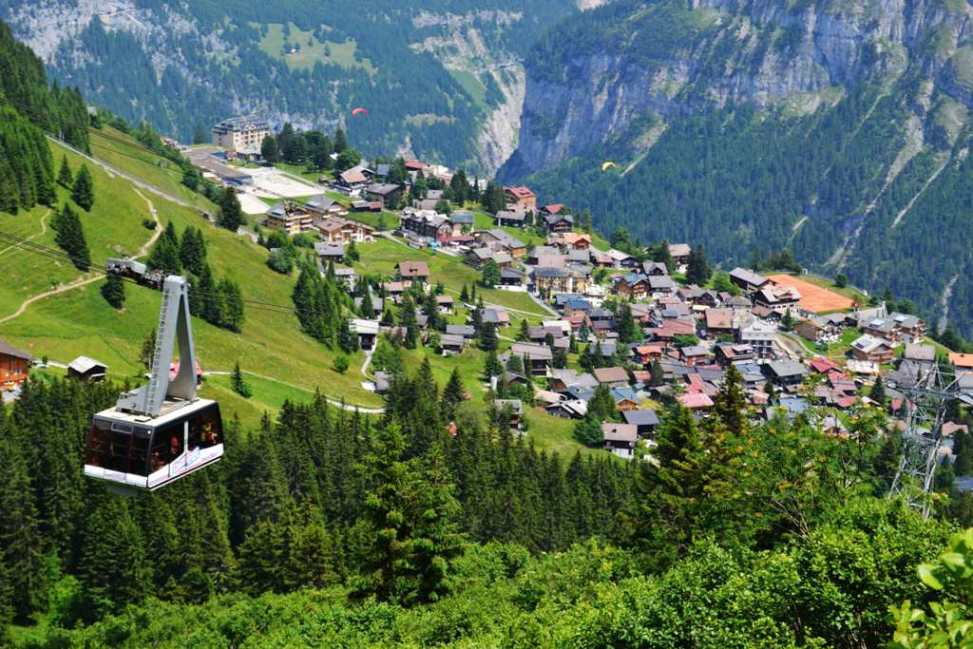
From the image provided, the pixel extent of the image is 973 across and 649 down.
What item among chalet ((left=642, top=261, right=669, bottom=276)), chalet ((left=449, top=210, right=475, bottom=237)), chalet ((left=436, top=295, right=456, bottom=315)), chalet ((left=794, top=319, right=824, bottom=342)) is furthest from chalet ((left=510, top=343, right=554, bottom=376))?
chalet ((left=449, top=210, right=475, bottom=237))

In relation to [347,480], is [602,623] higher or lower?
higher

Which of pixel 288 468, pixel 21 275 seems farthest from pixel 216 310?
pixel 288 468

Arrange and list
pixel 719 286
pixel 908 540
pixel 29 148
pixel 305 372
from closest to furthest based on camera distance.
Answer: pixel 908 540 → pixel 305 372 → pixel 29 148 → pixel 719 286

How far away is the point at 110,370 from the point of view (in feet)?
282

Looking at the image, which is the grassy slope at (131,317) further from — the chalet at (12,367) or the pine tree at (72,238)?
the chalet at (12,367)

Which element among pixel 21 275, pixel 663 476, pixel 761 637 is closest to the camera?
pixel 761 637

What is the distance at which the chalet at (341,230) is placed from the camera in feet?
593

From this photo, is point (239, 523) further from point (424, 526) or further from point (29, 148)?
point (29, 148)

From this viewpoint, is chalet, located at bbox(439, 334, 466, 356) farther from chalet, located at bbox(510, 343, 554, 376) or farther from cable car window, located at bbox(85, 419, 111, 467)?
cable car window, located at bbox(85, 419, 111, 467)

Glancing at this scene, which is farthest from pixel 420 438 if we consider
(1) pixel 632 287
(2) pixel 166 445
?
(1) pixel 632 287

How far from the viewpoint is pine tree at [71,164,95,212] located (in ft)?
388

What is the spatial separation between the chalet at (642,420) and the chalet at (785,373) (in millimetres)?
29187

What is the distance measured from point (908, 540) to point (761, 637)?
18.2 ft

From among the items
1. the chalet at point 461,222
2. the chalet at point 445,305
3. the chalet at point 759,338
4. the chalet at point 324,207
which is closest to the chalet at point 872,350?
the chalet at point 759,338
